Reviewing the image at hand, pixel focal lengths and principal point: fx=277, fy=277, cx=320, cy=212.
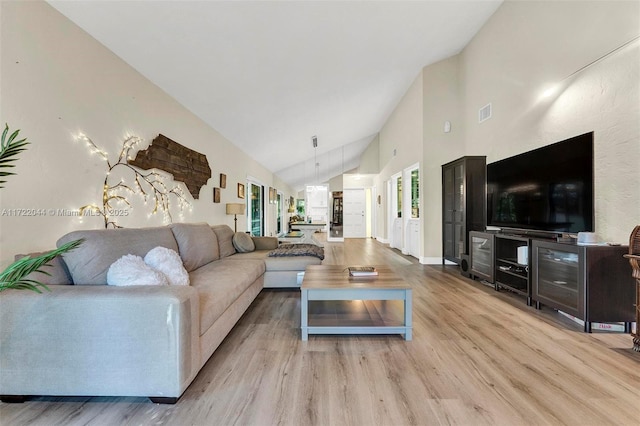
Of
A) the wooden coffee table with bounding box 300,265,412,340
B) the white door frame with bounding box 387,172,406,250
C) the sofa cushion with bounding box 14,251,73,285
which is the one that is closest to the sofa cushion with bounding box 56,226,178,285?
the sofa cushion with bounding box 14,251,73,285

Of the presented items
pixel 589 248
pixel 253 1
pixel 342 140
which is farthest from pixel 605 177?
pixel 342 140

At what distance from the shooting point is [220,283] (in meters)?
2.27

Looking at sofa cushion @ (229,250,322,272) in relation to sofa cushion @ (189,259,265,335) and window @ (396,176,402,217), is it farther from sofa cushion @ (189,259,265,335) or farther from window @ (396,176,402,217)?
window @ (396,176,402,217)

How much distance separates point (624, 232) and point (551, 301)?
85 cm

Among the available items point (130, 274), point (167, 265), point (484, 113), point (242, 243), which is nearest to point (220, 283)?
point (167, 265)

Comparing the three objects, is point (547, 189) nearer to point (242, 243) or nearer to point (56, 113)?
point (242, 243)

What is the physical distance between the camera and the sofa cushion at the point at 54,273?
5.35 ft

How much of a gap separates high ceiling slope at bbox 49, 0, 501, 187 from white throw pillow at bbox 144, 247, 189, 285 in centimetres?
190

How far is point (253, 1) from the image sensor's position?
2492 millimetres

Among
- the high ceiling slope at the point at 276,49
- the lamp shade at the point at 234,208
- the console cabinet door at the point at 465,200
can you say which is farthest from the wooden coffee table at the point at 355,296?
the lamp shade at the point at 234,208

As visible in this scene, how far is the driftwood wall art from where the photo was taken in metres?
3.02

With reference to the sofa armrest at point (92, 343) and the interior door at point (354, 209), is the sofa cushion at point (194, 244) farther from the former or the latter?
the interior door at point (354, 209)

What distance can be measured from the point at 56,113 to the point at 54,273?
1.19 metres

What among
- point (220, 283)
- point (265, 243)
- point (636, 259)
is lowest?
point (220, 283)
